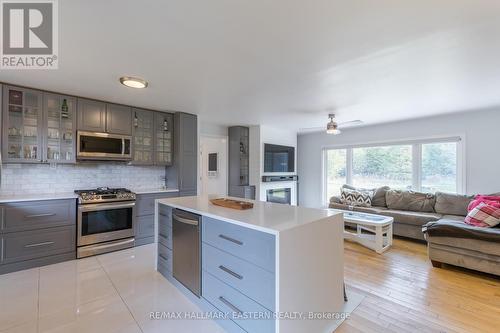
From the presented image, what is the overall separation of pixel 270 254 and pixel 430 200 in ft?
14.6

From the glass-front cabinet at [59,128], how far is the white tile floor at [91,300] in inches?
58.9

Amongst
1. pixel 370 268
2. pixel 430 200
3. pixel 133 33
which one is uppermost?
pixel 133 33

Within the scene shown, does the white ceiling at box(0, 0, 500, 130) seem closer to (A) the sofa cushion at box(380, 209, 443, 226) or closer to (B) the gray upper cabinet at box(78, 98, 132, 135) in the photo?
(B) the gray upper cabinet at box(78, 98, 132, 135)

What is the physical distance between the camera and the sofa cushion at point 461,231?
2.62m

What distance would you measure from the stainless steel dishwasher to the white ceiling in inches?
61.0

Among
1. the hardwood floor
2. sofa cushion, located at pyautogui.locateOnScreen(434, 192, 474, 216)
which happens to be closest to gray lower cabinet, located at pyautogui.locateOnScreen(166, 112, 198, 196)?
the hardwood floor

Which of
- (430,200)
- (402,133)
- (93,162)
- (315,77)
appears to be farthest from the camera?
(402,133)

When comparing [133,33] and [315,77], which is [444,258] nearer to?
[315,77]

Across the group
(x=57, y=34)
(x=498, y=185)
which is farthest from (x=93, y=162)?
(x=498, y=185)

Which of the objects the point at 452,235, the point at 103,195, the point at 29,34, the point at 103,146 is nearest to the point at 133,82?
the point at 29,34

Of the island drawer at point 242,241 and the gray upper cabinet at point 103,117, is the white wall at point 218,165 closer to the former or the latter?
the gray upper cabinet at point 103,117

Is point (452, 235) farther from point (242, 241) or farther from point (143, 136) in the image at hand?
point (143, 136)

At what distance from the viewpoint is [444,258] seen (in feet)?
9.59

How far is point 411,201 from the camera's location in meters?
4.54
